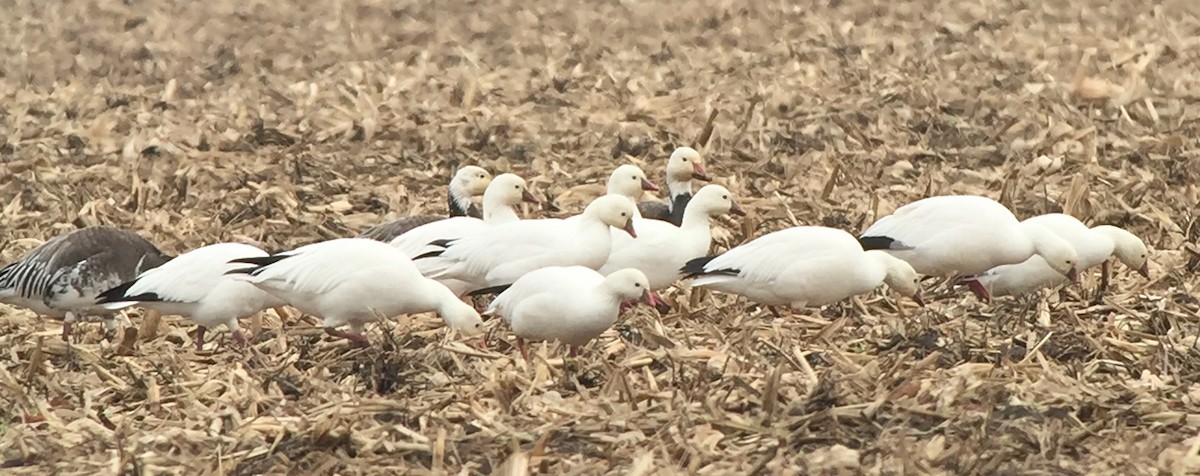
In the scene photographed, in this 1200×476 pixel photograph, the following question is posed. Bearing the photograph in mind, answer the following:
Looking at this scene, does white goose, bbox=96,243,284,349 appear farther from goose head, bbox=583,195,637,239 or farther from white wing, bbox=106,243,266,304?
goose head, bbox=583,195,637,239

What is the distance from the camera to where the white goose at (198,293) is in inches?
301

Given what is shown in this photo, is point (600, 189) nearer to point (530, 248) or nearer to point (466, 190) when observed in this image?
point (466, 190)

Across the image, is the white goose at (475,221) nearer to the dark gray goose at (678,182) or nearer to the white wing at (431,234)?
the white wing at (431,234)

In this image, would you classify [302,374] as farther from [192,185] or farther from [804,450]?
[192,185]

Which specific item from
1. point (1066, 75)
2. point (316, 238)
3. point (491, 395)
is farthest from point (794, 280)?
point (1066, 75)

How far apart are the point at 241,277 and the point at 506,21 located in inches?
370

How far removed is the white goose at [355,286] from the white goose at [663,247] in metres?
1.10

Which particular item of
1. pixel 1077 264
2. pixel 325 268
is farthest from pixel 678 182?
pixel 325 268

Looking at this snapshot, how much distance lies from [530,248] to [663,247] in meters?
0.65

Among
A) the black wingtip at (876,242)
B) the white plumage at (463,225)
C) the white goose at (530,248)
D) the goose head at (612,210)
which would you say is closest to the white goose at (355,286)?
the white goose at (530,248)

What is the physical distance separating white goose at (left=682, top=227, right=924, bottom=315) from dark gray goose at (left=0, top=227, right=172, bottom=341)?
2637 mm

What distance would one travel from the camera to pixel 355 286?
738 centimetres

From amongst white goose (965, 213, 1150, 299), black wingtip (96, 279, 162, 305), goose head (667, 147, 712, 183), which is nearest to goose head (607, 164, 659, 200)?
goose head (667, 147, 712, 183)

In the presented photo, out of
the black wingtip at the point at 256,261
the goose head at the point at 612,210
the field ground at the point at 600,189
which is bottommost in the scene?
the field ground at the point at 600,189
